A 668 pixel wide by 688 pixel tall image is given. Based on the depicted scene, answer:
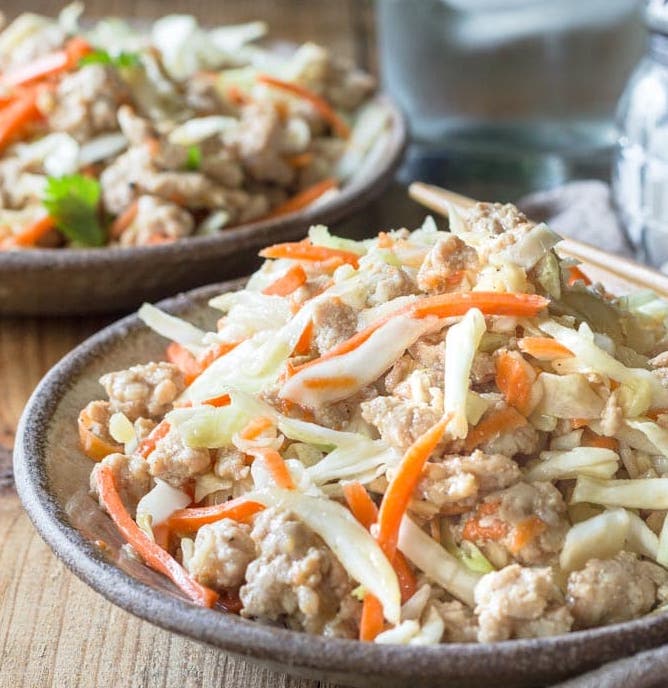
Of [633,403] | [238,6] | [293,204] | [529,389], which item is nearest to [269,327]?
[529,389]

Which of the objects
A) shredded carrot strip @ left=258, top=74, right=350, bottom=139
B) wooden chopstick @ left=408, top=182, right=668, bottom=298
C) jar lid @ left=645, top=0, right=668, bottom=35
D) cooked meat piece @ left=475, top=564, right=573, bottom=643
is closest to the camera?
cooked meat piece @ left=475, top=564, right=573, bottom=643

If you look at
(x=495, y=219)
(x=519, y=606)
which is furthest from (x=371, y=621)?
(x=495, y=219)

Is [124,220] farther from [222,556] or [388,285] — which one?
[222,556]

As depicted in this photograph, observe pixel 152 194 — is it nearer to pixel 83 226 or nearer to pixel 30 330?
pixel 83 226

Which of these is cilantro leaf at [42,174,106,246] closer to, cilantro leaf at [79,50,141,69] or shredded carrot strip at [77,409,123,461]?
cilantro leaf at [79,50,141,69]

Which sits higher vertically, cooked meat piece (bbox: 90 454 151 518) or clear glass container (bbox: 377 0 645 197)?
cooked meat piece (bbox: 90 454 151 518)

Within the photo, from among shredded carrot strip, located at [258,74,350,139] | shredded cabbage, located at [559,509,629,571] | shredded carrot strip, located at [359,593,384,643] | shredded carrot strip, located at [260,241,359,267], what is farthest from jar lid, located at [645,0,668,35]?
shredded carrot strip, located at [359,593,384,643]

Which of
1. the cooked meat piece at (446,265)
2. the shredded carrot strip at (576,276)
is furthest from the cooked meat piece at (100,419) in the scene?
the shredded carrot strip at (576,276)
